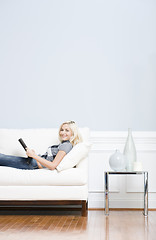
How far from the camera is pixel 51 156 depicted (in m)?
3.54

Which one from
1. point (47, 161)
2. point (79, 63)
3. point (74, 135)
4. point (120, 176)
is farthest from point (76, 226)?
point (79, 63)

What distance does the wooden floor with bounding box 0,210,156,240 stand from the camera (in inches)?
96.1

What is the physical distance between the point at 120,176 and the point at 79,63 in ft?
4.62

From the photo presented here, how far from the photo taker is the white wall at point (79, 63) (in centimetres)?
406

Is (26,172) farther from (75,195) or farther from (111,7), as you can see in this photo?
(111,7)

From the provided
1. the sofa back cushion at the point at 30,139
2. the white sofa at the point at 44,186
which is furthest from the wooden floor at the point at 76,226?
the sofa back cushion at the point at 30,139

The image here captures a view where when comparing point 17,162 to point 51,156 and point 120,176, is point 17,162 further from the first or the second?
point 120,176

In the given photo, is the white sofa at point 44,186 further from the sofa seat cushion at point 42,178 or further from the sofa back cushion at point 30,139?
the sofa back cushion at point 30,139

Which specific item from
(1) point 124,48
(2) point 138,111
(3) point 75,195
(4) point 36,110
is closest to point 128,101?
(2) point 138,111

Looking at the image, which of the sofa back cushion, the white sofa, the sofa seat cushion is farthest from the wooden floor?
the sofa back cushion

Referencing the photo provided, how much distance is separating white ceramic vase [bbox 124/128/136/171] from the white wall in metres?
0.36

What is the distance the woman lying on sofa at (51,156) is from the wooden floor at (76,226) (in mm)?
477

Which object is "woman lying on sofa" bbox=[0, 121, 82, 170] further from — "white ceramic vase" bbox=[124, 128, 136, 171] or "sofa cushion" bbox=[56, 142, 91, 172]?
"white ceramic vase" bbox=[124, 128, 136, 171]

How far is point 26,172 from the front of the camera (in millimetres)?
3219
